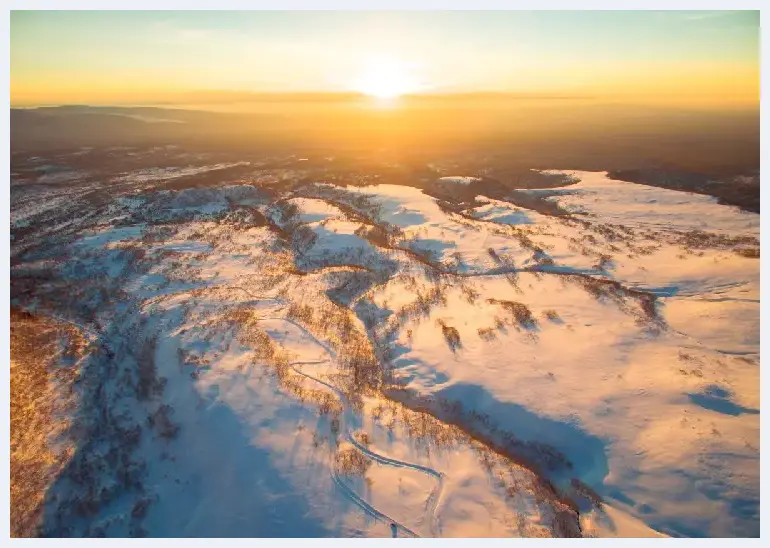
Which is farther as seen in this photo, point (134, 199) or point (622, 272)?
point (134, 199)

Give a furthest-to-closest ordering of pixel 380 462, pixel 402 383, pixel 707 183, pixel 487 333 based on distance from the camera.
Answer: pixel 707 183, pixel 487 333, pixel 402 383, pixel 380 462

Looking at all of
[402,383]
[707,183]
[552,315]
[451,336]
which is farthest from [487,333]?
[707,183]

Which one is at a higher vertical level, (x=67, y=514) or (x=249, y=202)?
(x=249, y=202)

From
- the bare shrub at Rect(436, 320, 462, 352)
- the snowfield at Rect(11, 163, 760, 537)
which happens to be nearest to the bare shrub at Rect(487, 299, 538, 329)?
→ the snowfield at Rect(11, 163, 760, 537)

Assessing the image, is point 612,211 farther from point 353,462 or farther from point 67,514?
point 67,514

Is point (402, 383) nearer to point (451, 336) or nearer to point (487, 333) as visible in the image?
point (451, 336)

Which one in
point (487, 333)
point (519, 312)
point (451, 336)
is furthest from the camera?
A: point (519, 312)

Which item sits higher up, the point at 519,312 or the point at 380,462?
the point at 519,312

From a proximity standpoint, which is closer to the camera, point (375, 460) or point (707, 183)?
point (375, 460)

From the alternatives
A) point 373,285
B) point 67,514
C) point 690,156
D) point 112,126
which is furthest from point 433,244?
point 112,126
